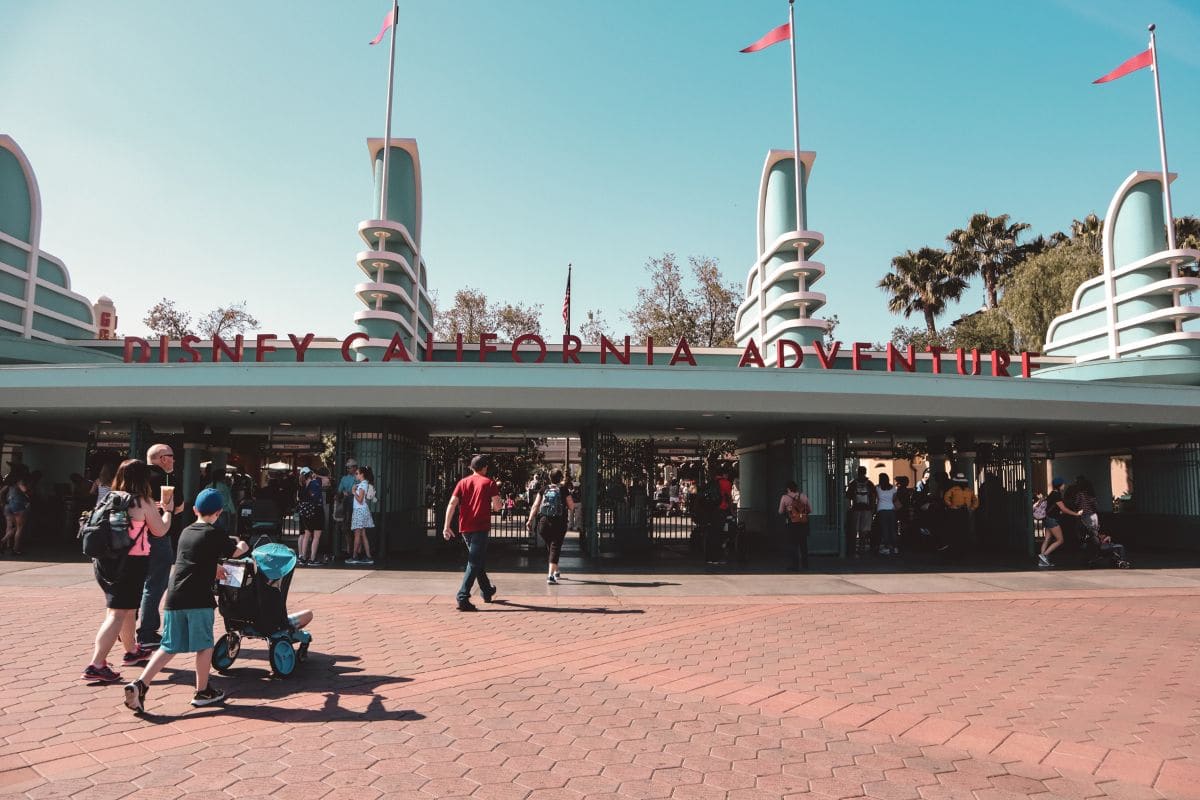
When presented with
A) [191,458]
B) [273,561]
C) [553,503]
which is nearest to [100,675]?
[273,561]

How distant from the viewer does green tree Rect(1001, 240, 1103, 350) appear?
3191cm

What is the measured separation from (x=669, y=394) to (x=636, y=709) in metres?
8.97

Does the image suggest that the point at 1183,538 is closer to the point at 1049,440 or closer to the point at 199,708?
the point at 1049,440

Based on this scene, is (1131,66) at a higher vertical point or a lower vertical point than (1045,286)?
higher

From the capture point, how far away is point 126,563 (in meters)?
5.82

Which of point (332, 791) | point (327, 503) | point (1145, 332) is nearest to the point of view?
point (332, 791)

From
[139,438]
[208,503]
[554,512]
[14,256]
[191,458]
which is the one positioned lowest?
[554,512]

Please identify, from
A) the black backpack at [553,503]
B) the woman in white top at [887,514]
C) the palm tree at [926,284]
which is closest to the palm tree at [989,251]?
the palm tree at [926,284]

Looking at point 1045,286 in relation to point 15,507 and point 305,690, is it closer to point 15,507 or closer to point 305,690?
point 305,690

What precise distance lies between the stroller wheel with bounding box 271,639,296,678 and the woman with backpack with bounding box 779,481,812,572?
875 cm

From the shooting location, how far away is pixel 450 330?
3934 centimetres

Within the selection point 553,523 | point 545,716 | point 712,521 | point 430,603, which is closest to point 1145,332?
point 712,521

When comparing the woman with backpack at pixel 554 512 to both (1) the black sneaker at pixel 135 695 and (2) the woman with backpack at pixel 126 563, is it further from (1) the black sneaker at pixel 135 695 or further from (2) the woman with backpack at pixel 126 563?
Result: (1) the black sneaker at pixel 135 695

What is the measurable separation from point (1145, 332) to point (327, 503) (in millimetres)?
20101
